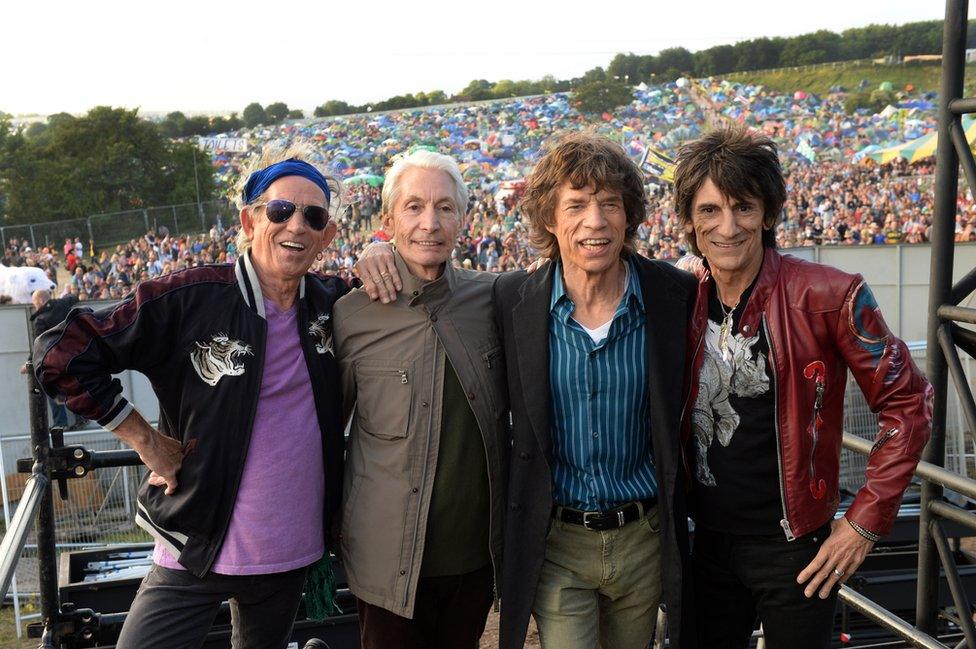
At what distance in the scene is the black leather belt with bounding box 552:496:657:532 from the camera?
2.28m

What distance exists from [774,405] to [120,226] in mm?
21054

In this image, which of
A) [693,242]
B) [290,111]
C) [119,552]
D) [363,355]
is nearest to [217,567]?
[363,355]

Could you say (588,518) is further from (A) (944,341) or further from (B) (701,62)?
(B) (701,62)

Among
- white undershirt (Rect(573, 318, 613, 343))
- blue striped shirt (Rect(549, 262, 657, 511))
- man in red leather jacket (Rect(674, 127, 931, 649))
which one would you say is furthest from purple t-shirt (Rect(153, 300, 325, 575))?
man in red leather jacket (Rect(674, 127, 931, 649))

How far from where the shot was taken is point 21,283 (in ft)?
43.1

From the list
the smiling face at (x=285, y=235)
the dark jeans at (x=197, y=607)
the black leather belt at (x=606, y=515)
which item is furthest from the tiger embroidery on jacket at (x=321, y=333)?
the black leather belt at (x=606, y=515)

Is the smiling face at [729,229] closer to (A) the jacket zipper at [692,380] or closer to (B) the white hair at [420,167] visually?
(A) the jacket zipper at [692,380]

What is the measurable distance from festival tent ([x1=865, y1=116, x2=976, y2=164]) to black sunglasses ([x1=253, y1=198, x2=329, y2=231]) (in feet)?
97.1

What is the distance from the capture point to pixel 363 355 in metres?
2.39

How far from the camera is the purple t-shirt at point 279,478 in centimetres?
225

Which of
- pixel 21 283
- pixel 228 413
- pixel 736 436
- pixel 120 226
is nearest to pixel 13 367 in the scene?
pixel 21 283

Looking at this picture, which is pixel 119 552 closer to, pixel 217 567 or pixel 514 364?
pixel 217 567

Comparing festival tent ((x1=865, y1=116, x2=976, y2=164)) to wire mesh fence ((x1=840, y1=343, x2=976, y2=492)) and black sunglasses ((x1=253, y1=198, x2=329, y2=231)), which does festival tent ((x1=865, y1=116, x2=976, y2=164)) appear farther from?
black sunglasses ((x1=253, y1=198, x2=329, y2=231))

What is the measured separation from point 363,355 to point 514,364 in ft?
1.41
